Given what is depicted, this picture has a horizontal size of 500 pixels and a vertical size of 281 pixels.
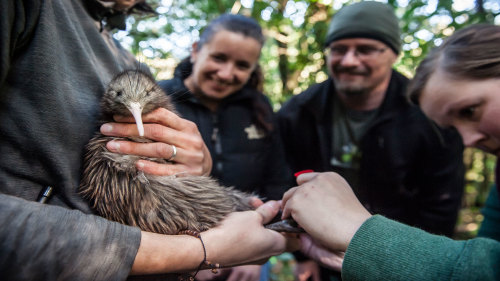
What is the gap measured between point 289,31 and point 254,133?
5.91 feet

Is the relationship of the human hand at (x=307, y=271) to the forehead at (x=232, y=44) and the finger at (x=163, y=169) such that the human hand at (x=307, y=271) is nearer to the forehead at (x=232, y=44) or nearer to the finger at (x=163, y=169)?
the finger at (x=163, y=169)

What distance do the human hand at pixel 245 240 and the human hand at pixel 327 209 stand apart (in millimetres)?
118

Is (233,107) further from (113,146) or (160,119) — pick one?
(113,146)

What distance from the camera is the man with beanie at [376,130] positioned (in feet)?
7.48

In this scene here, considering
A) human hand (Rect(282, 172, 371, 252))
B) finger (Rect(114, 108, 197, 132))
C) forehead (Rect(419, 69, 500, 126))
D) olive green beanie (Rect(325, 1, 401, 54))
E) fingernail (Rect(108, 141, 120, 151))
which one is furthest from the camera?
olive green beanie (Rect(325, 1, 401, 54))

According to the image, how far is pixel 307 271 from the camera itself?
7.10 feet

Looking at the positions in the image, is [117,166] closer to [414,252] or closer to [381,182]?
[414,252]

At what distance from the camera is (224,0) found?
4.05 m

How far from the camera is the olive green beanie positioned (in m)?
2.56

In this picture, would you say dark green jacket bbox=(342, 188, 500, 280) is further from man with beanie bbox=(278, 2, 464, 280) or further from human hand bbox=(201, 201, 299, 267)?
man with beanie bbox=(278, 2, 464, 280)

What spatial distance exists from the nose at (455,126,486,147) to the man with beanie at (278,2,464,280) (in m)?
0.62

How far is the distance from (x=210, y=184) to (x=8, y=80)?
2.67 feet

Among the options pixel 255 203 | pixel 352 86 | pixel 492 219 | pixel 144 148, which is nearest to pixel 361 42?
pixel 352 86

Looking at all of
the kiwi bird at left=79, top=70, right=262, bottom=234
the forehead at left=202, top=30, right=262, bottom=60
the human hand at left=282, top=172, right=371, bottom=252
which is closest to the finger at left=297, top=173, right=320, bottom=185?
the human hand at left=282, top=172, right=371, bottom=252
